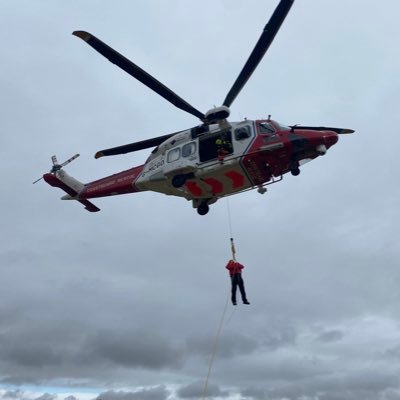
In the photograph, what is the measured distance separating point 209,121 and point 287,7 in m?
4.15

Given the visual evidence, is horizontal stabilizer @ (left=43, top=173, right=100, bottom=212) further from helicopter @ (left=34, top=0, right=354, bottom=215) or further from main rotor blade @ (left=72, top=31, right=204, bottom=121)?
main rotor blade @ (left=72, top=31, right=204, bottom=121)

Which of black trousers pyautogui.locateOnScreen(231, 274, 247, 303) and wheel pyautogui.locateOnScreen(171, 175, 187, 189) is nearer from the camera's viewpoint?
black trousers pyautogui.locateOnScreen(231, 274, 247, 303)

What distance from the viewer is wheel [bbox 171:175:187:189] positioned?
19.3m

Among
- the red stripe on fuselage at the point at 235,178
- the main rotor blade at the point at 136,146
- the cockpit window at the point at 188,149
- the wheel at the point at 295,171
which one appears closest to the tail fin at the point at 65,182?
the main rotor blade at the point at 136,146

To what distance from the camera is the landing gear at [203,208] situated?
67.9 feet

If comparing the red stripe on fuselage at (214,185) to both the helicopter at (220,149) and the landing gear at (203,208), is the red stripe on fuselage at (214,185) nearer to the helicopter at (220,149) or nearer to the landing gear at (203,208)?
the helicopter at (220,149)

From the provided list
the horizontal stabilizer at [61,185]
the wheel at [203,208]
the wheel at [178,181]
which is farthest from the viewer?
the horizontal stabilizer at [61,185]

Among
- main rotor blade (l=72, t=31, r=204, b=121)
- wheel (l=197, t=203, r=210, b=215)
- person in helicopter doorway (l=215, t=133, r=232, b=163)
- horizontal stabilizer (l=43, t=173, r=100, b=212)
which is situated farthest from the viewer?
horizontal stabilizer (l=43, t=173, r=100, b=212)

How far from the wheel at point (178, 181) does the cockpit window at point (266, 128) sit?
10.0 ft

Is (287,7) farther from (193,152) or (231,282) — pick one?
(231,282)

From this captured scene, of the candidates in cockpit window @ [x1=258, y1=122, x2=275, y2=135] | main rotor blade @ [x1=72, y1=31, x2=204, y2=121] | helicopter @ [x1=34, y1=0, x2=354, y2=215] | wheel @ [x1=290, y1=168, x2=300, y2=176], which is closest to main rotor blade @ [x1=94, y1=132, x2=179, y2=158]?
helicopter @ [x1=34, y1=0, x2=354, y2=215]

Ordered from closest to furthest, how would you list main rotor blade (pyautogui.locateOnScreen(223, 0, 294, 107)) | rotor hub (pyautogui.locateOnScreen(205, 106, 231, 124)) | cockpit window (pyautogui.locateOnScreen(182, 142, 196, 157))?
main rotor blade (pyautogui.locateOnScreen(223, 0, 294, 107)) → rotor hub (pyautogui.locateOnScreen(205, 106, 231, 124)) → cockpit window (pyautogui.locateOnScreen(182, 142, 196, 157))

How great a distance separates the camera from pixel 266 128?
18844mm

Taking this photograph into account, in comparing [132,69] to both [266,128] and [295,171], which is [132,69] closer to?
[266,128]
